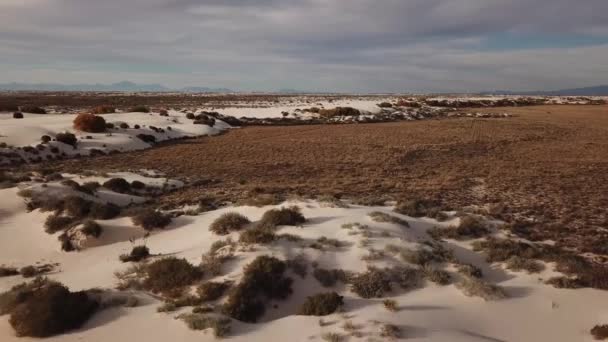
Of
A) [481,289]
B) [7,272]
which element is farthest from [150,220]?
[481,289]

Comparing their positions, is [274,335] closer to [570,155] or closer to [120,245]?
[120,245]

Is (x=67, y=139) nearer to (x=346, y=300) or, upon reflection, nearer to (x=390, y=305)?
(x=346, y=300)

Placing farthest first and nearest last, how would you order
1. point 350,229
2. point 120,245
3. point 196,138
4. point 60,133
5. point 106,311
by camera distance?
1. point 196,138
2. point 60,133
3. point 120,245
4. point 350,229
5. point 106,311

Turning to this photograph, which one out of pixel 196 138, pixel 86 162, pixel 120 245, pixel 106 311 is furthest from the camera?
pixel 196 138

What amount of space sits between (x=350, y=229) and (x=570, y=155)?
2920cm

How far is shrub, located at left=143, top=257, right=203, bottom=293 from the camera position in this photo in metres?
11.5

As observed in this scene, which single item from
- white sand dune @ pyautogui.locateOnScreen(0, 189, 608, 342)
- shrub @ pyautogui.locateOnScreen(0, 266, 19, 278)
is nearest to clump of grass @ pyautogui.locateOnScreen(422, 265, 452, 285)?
white sand dune @ pyautogui.locateOnScreen(0, 189, 608, 342)

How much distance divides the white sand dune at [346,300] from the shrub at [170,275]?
23.6 inches

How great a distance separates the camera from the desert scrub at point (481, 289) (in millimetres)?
11281

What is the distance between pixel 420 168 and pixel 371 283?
19844 mm

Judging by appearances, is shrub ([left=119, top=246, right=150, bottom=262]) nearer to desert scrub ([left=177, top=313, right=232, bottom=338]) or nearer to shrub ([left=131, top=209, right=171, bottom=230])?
shrub ([left=131, top=209, right=171, bottom=230])

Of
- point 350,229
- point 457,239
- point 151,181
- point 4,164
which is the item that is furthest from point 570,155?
point 4,164

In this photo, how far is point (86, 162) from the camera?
33.2 m

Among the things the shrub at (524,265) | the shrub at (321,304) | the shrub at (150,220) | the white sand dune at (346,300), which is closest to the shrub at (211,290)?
the white sand dune at (346,300)
